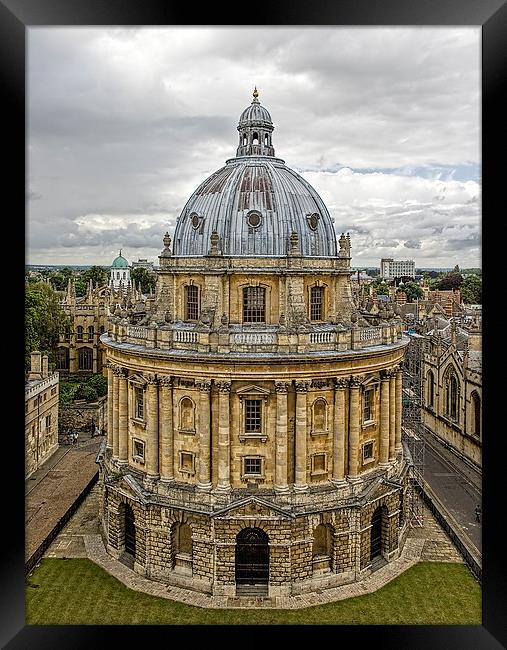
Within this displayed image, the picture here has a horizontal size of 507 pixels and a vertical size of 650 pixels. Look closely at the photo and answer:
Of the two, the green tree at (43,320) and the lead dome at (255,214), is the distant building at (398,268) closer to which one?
the green tree at (43,320)

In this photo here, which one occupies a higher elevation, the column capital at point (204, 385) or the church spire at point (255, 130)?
the church spire at point (255, 130)

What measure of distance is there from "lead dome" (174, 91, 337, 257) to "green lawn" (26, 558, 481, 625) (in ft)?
53.6

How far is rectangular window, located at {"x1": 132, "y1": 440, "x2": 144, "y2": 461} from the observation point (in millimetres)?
29125

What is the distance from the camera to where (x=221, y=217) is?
97.5ft

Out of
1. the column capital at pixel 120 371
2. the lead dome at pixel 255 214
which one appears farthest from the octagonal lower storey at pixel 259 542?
the lead dome at pixel 255 214

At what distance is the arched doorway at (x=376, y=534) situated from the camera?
29.1 m

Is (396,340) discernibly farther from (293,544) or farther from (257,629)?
(257,629)

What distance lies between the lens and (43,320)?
59812mm

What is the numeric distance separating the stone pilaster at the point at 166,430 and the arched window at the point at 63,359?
46963 millimetres

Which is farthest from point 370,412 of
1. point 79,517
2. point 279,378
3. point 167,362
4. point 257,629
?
point 257,629

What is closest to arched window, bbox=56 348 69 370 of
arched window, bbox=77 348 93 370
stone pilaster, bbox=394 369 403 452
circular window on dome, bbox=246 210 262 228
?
arched window, bbox=77 348 93 370

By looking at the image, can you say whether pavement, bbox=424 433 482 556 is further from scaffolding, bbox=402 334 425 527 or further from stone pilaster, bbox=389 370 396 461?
stone pilaster, bbox=389 370 396 461
